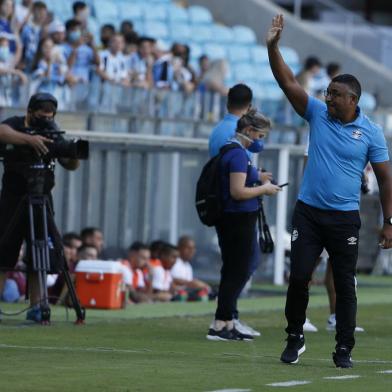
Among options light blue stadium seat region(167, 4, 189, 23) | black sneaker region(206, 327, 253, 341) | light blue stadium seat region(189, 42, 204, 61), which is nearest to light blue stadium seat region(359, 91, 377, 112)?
light blue stadium seat region(189, 42, 204, 61)

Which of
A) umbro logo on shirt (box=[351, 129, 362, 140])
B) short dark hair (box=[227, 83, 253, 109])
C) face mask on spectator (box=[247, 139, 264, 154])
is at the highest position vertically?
short dark hair (box=[227, 83, 253, 109])

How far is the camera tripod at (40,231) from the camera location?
44.0 feet

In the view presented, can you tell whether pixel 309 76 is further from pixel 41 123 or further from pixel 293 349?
pixel 293 349

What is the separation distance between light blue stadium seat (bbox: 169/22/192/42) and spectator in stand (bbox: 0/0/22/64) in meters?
7.98

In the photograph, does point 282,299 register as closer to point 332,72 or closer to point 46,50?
point 46,50

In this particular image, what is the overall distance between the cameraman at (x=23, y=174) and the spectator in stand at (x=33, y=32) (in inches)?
272

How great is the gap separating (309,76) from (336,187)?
16.8m

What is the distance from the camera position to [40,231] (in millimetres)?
13617

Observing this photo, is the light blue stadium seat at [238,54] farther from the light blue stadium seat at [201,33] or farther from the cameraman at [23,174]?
the cameraman at [23,174]

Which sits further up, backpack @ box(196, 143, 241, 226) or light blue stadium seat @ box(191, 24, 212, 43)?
light blue stadium seat @ box(191, 24, 212, 43)

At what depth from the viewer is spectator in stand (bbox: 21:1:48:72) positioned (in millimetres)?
20656

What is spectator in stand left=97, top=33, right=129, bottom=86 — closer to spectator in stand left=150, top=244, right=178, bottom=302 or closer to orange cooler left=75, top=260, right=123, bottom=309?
A: spectator in stand left=150, top=244, right=178, bottom=302

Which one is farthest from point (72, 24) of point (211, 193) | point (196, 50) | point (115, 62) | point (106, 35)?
point (211, 193)

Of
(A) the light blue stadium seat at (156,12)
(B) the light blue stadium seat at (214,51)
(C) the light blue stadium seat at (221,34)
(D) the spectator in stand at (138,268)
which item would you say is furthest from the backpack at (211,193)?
(C) the light blue stadium seat at (221,34)
